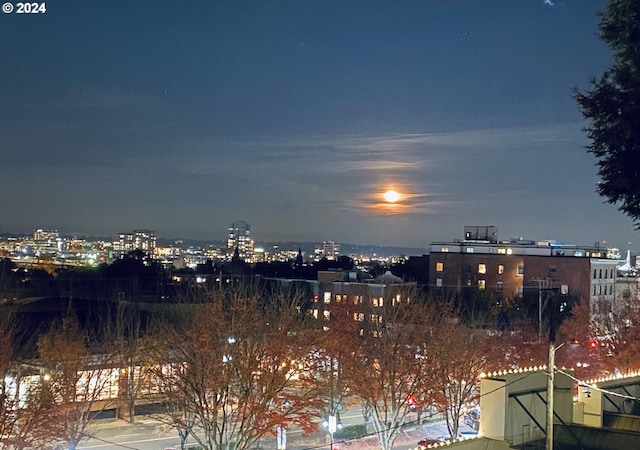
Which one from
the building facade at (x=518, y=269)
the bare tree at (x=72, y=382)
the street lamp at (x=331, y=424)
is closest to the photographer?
the bare tree at (x=72, y=382)

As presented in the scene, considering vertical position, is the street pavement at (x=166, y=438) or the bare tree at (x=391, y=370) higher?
the bare tree at (x=391, y=370)

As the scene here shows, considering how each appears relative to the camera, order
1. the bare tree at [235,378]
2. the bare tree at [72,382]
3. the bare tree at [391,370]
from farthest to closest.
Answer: the bare tree at [391,370] < the bare tree at [72,382] < the bare tree at [235,378]

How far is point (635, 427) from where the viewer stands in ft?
55.3

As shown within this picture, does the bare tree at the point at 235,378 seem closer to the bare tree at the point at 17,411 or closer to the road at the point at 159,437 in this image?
the bare tree at the point at 17,411

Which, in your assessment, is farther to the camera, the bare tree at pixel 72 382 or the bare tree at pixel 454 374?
the bare tree at pixel 454 374

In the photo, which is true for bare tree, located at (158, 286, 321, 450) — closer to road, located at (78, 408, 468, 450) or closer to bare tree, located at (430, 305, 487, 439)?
road, located at (78, 408, 468, 450)

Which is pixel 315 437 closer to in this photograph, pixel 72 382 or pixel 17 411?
pixel 72 382

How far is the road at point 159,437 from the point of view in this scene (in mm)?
26297

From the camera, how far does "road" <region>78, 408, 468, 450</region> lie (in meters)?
26.3

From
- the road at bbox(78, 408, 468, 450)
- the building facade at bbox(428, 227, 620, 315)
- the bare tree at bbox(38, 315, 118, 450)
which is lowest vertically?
the road at bbox(78, 408, 468, 450)

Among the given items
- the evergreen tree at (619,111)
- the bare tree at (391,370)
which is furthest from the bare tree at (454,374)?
the evergreen tree at (619,111)

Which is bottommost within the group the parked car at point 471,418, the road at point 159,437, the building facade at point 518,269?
the road at point 159,437

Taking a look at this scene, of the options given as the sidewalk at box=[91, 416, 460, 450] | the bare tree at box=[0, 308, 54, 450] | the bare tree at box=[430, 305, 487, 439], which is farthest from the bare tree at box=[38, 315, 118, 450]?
the bare tree at box=[430, 305, 487, 439]

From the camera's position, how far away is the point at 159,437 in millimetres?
27797
